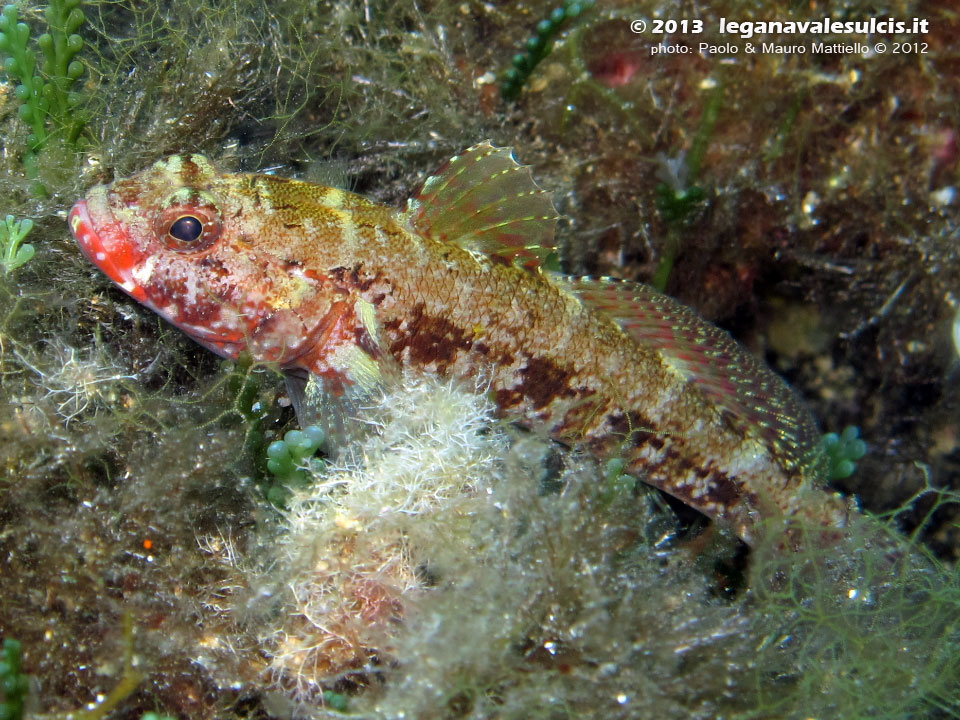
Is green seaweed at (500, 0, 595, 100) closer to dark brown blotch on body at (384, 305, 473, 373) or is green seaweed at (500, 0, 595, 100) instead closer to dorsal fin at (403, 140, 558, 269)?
dorsal fin at (403, 140, 558, 269)

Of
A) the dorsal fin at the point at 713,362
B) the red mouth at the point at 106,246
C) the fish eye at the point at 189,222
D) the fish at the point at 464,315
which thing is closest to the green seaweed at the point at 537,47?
the fish at the point at 464,315

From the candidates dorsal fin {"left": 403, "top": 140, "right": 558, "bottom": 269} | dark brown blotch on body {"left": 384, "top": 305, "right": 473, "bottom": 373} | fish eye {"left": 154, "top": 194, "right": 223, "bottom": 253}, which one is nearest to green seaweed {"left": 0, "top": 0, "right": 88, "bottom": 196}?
fish eye {"left": 154, "top": 194, "right": 223, "bottom": 253}

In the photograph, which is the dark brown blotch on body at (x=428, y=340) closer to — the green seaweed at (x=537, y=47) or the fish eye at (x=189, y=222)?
the fish eye at (x=189, y=222)

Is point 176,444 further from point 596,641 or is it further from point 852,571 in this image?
point 852,571

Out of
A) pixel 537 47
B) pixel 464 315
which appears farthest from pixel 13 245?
pixel 537 47

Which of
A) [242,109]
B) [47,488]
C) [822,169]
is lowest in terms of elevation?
[47,488]

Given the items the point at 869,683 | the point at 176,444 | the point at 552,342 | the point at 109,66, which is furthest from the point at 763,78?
the point at 176,444

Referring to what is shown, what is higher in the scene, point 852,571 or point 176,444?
point 176,444
